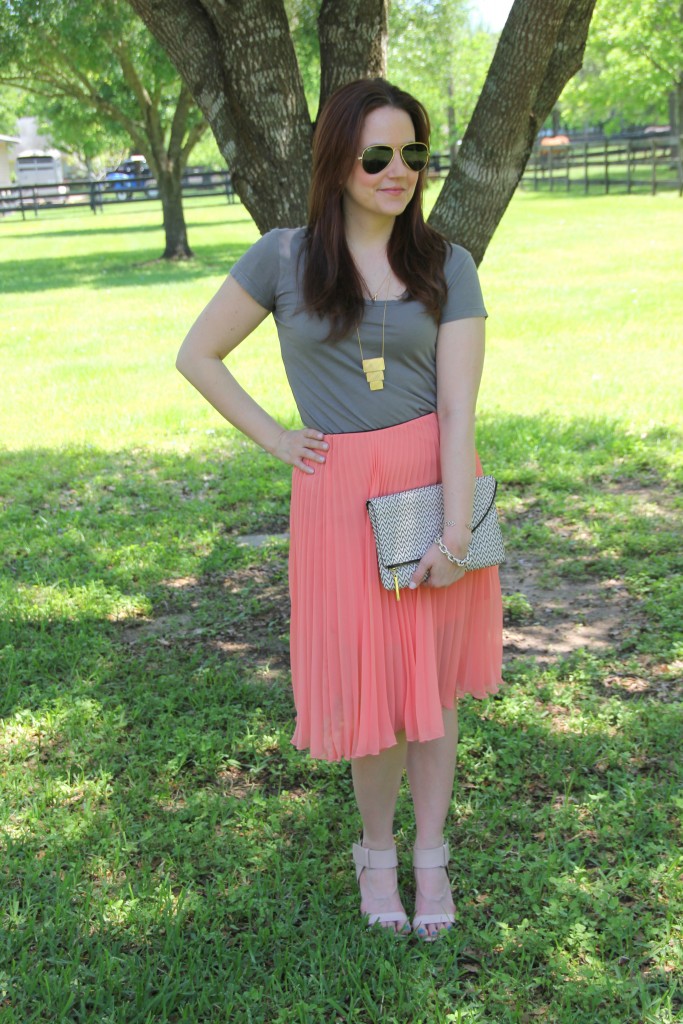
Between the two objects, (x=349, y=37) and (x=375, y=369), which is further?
(x=349, y=37)

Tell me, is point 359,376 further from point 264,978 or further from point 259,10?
point 259,10

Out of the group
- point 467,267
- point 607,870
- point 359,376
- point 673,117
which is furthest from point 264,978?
point 673,117

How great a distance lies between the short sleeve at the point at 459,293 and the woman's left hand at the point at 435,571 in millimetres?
534

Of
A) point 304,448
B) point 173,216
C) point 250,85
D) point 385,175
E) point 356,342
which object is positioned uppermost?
point 250,85

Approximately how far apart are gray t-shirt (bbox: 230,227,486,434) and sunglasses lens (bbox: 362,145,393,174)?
227mm

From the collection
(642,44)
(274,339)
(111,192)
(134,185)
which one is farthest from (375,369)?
(134,185)

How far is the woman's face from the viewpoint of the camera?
2359 mm

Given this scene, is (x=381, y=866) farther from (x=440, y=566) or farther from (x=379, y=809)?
(x=440, y=566)

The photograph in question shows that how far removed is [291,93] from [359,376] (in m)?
1.97

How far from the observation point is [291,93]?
13.0 ft

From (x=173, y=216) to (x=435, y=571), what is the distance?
18.8m

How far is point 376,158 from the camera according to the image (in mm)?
2352

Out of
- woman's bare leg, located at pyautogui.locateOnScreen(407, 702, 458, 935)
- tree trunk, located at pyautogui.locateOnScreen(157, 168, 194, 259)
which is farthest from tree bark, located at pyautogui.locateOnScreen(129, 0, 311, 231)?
tree trunk, located at pyautogui.locateOnScreen(157, 168, 194, 259)

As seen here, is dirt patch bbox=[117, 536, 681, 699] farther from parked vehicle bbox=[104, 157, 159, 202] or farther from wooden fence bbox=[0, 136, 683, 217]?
parked vehicle bbox=[104, 157, 159, 202]
